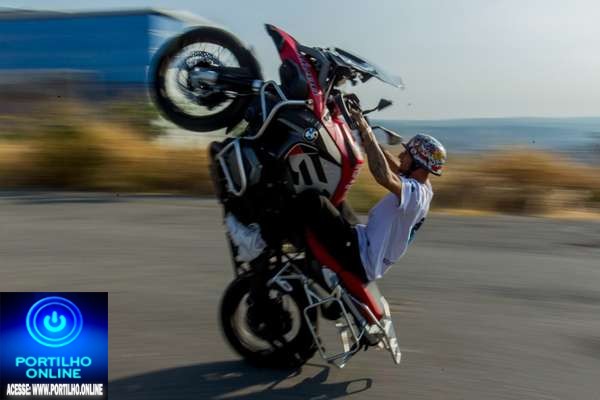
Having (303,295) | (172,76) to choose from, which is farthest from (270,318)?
(172,76)

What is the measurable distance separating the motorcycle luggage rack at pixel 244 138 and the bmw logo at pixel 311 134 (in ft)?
0.52

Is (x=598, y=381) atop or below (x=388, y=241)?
below

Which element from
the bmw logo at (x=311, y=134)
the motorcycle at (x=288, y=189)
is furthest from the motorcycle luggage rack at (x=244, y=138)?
the bmw logo at (x=311, y=134)

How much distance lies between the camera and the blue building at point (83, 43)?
2459cm

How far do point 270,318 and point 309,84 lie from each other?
1.52 metres

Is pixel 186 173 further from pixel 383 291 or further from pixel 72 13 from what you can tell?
pixel 72 13

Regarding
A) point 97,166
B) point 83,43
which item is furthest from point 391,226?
point 83,43

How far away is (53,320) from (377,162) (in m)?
2.12

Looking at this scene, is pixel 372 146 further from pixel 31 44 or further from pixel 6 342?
pixel 31 44

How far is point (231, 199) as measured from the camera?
5.21m

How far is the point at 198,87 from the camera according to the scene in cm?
539

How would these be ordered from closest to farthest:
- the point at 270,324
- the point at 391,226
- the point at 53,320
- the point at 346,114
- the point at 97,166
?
the point at 53,320 < the point at 346,114 < the point at 391,226 < the point at 270,324 < the point at 97,166

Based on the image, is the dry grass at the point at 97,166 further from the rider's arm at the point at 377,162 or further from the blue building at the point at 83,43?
the rider's arm at the point at 377,162

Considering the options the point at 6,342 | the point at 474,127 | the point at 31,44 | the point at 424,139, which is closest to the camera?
the point at 6,342
